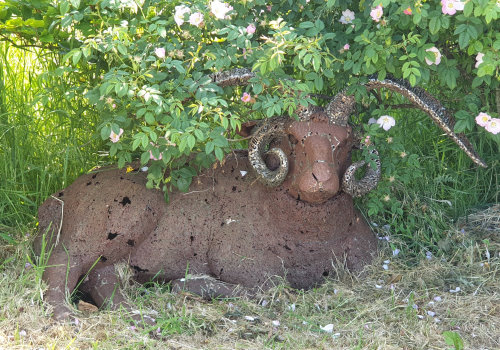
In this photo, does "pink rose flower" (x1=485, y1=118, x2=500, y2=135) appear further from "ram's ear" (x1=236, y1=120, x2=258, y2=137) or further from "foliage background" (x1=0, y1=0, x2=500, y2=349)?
"ram's ear" (x1=236, y1=120, x2=258, y2=137)

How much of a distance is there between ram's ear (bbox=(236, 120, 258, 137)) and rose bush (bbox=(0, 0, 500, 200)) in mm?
71

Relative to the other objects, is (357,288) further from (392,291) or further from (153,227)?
(153,227)

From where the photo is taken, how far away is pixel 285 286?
4.23 metres

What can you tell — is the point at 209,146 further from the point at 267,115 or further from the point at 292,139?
the point at 292,139

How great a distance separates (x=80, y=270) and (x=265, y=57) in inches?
67.7

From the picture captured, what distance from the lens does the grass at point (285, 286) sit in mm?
3654

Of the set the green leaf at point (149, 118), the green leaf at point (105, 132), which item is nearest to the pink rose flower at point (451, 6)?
the green leaf at point (149, 118)

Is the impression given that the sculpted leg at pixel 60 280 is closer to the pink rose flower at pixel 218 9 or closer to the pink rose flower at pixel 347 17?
the pink rose flower at pixel 218 9

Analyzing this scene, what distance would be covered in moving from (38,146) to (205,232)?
146 cm

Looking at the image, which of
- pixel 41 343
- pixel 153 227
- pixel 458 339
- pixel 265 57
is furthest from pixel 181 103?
pixel 458 339

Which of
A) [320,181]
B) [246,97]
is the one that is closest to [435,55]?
[320,181]

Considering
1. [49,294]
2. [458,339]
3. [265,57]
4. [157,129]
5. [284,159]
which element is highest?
[265,57]

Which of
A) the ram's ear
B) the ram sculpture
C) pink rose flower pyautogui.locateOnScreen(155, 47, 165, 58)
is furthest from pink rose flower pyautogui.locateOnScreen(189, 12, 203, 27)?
the ram's ear

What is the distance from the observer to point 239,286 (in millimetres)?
4238
